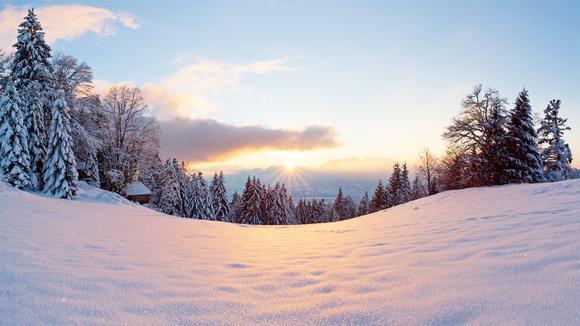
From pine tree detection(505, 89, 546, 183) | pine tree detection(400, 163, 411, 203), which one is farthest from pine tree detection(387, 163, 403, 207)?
pine tree detection(505, 89, 546, 183)

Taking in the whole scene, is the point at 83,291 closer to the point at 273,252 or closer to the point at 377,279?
the point at 377,279

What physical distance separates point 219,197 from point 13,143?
121 feet

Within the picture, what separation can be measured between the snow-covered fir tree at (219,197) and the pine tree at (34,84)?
33.3 metres

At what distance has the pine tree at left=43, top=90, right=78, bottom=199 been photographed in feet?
65.5

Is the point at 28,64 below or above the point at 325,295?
above

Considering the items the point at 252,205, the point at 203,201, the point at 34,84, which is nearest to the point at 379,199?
the point at 252,205

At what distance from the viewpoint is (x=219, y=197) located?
5569cm

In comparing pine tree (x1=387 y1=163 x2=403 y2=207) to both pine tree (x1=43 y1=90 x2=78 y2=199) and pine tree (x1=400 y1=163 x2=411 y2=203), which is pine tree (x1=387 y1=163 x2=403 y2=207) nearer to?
pine tree (x1=400 y1=163 x2=411 y2=203)

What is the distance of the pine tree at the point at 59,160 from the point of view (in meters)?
20.0

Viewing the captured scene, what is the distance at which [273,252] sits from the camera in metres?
6.64

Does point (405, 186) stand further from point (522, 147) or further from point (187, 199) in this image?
point (187, 199)

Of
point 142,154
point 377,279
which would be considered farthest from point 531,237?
point 142,154

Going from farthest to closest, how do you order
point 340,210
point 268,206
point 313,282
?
point 340,210 < point 268,206 < point 313,282

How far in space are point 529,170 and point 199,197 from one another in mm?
41728
